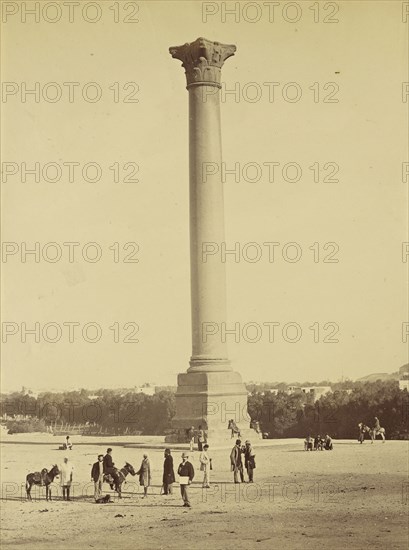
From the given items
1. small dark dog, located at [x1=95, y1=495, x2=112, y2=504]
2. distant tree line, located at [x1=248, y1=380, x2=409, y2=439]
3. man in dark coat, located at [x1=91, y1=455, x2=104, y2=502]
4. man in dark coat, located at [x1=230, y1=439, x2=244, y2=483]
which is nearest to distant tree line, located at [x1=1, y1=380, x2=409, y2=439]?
distant tree line, located at [x1=248, y1=380, x2=409, y2=439]

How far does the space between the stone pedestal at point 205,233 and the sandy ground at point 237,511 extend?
7.64 metres

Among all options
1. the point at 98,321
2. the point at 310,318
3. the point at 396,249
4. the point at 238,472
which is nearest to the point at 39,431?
the point at 98,321

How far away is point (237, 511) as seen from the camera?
22203 millimetres

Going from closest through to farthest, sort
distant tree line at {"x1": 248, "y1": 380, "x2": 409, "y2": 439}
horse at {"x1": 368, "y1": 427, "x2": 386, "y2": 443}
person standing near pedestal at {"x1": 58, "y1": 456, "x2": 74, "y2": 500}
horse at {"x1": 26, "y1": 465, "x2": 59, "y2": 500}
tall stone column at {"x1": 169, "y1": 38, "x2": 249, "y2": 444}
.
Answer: person standing near pedestal at {"x1": 58, "y1": 456, "x2": 74, "y2": 500}, horse at {"x1": 26, "y1": 465, "x2": 59, "y2": 500}, tall stone column at {"x1": 169, "y1": 38, "x2": 249, "y2": 444}, horse at {"x1": 368, "y1": 427, "x2": 386, "y2": 443}, distant tree line at {"x1": 248, "y1": 380, "x2": 409, "y2": 439}

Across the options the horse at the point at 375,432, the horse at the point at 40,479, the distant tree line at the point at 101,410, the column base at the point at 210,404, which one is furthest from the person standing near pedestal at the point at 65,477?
the distant tree line at the point at 101,410

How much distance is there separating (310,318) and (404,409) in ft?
24.7

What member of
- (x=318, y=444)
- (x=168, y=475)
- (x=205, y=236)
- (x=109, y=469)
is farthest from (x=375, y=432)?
(x=109, y=469)

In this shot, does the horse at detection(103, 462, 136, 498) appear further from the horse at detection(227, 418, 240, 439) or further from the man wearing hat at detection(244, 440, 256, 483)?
the horse at detection(227, 418, 240, 439)

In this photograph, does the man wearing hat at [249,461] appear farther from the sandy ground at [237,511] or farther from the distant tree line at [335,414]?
the distant tree line at [335,414]

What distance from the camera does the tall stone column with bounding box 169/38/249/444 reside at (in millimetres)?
41938

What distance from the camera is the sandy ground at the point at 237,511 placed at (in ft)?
61.2

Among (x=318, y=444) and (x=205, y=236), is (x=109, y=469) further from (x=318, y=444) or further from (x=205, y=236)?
(x=205, y=236)

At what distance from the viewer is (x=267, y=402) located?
54.1 meters

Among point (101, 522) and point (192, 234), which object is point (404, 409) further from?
point (101, 522)
